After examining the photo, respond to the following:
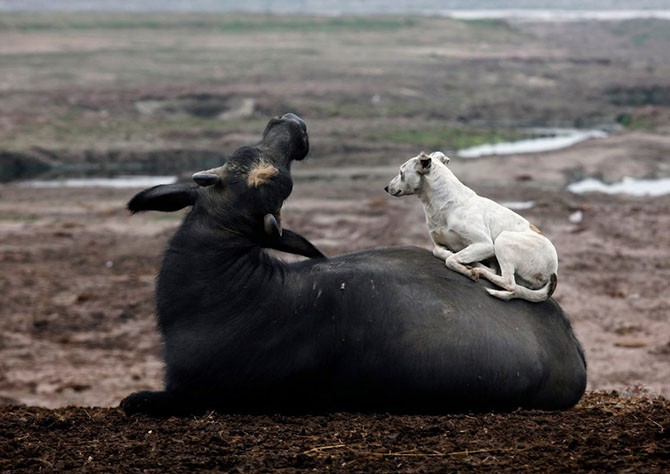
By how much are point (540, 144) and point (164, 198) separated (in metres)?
28.6

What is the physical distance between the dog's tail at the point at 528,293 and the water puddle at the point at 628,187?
764 inches

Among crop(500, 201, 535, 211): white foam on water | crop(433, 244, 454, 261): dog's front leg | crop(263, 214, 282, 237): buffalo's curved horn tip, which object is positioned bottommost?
crop(500, 201, 535, 211): white foam on water

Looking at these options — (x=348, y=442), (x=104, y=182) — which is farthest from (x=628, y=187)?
(x=348, y=442)

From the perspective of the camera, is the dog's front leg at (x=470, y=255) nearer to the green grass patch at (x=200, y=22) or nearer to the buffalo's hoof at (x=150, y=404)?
the buffalo's hoof at (x=150, y=404)

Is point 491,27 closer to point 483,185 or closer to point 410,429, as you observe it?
point 483,185

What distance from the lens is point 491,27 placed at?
247 feet

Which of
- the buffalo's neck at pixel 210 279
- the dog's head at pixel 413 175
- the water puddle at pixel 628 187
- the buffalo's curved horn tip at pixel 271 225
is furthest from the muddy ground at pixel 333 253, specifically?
the dog's head at pixel 413 175

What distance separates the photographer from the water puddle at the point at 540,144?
32062 mm

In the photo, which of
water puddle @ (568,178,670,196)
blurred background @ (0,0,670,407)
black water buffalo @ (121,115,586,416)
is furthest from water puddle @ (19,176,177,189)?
black water buffalo @ (121,115,586,416)

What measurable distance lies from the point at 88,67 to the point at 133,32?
58.2 ft

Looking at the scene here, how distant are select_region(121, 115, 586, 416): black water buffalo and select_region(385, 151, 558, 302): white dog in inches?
5.0

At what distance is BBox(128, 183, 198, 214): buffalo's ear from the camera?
21.7 feet

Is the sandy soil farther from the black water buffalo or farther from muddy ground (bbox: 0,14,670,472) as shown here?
the black water buffalo

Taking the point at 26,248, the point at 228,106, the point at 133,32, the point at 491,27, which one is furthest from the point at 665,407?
the point at 491,27
